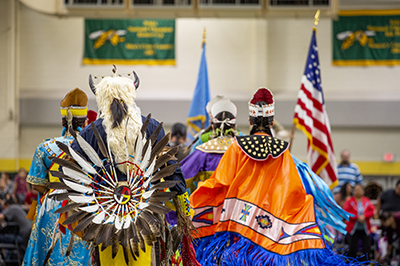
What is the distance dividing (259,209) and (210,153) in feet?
3.24

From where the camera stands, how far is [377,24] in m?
12.5

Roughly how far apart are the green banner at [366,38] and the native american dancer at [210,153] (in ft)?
28.2

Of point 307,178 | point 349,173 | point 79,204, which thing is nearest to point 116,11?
point 349,173

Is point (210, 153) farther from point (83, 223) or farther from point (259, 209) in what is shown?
point (83, 223)

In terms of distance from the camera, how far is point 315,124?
6.27m

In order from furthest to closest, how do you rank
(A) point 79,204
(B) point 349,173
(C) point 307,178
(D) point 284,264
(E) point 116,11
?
1. (E) point 116,11
2. (B) point 349,173
3. (C) point 307,178
4. (D) point 284,264
5. (A) point 79,204

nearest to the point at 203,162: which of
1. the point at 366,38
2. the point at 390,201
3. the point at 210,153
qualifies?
the point at 210,153

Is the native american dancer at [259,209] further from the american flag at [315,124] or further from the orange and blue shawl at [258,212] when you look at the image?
the american flag at [315,124]

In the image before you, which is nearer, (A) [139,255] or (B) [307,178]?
(A) [139,255]

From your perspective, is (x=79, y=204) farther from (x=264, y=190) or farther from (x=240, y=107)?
(x=240, y=107)

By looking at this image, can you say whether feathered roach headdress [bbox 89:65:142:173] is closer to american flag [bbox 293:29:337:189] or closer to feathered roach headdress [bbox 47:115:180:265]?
feathered roach headdress [bbox 47:115:180:265]

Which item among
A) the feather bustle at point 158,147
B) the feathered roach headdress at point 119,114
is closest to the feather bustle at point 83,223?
the feathered roach headdress at point 119,114

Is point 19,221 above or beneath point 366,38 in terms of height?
beneath

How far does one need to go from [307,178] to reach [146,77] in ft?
30.3
